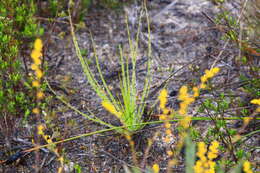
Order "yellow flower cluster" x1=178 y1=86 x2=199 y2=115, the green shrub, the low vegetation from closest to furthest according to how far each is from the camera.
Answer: "yellow flower cluster" x1=178 y1=86 x2=199 y2=115
the low vegetation
the green shrub

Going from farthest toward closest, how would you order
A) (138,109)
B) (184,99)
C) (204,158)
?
1. (138,109)
2. (184,99)
3. (204,158)

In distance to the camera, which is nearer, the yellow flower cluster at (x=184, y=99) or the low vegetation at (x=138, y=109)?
the yellow flower cluster at (x=184, y=99)

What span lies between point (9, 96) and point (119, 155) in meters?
0.86

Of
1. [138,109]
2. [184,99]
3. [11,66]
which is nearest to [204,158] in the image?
[184,99]

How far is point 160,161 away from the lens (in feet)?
7.47

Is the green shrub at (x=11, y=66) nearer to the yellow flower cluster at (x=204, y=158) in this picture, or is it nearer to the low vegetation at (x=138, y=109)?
the low vegetation at (x=138, y=109)

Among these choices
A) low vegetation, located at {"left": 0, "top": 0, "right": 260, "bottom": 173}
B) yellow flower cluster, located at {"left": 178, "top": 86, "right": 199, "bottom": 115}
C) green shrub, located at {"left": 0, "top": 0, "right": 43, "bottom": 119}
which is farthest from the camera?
green shrub, located at {"left": 0, "top": 0, "right": 43, "bottom": 119}

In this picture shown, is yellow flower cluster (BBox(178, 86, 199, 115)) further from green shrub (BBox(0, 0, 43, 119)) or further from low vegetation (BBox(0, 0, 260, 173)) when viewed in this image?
green shrub (BBox(0, 0, 43, 119))

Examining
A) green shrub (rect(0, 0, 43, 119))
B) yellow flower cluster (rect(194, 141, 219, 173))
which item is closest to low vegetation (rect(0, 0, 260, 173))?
green shrub (rect(0, 0, 43, 119))

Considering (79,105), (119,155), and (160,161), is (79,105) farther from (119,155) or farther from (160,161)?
(160,161)

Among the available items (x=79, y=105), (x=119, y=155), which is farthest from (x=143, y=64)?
(x=119, y=155)

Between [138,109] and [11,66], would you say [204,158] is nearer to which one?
[138,109]

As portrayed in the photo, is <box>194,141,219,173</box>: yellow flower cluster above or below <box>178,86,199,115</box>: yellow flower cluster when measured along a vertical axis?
below

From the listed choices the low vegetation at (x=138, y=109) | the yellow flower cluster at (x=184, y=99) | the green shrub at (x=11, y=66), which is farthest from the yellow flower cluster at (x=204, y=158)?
the green shrub at (x=11, y=66)
